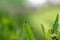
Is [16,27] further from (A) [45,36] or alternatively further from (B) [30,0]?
(B) [30,0]

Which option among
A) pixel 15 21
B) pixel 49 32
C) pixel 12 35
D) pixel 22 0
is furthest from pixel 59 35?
pixel 22 0

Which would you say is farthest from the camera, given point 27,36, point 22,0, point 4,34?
point 22,0

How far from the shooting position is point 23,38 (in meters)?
0.57

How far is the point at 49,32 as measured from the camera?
1.79 feet

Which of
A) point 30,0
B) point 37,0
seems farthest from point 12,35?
point 37,0

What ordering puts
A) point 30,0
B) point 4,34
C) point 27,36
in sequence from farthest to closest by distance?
point 30,0 < point 4,34 < point 27,36

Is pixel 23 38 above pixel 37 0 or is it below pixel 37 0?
above

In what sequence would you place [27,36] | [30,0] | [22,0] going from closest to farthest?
[27,36], [22,0], [30,0]

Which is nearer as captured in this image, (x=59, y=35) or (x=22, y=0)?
(x=59, y=35)

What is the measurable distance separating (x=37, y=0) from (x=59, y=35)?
262 centimetres

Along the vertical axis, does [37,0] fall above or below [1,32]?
below

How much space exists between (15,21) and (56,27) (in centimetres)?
31

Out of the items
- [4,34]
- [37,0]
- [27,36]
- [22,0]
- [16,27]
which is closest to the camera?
[27,36]

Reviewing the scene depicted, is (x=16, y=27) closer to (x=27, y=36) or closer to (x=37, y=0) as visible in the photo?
(x=27, y=36)
